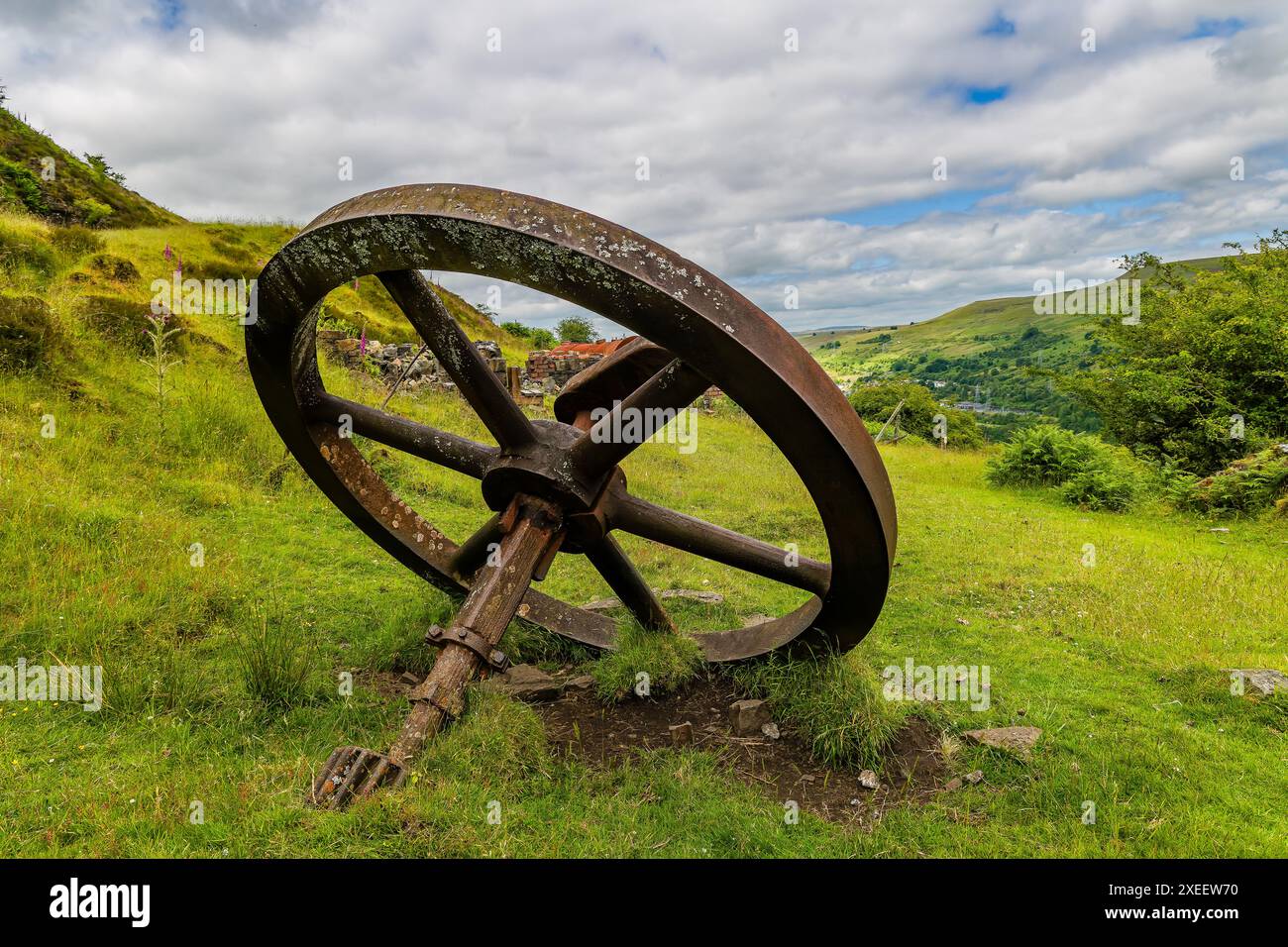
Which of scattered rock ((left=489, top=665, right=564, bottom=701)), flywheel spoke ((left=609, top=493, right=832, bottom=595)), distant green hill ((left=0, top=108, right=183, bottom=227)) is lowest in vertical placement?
scattered rock ((left=489, top=665, right=564, bottom=701))

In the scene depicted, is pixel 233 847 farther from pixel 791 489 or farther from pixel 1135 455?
pixel 1135 455

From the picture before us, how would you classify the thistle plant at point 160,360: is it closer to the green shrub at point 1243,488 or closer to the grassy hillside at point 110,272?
the grassy hillside at point 110,272

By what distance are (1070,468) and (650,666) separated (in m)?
10.4

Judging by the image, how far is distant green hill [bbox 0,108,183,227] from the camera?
20.3 meters

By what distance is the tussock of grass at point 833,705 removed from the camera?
12.2 ft

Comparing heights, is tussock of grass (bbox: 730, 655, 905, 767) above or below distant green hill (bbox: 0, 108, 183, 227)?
below

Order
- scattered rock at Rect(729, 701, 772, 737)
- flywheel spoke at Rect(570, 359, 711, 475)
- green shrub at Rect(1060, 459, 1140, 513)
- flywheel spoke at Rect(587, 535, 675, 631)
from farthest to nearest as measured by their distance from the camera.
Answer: green shrub at Rect(1060, 459, 1140, 513)
flywheel spoke at Rect(587, 535, 675, 631)
scattered rock at Rect(729, 701, 772, 737)
flywheel spoke at Rect(570, 359, 711, 475)

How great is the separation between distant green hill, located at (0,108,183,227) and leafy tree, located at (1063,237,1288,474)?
23398 millimetres

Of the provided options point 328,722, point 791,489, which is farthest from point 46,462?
point 791,489

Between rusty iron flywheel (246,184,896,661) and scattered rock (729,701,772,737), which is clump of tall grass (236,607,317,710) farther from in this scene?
scattered rock (729,701,772,737)

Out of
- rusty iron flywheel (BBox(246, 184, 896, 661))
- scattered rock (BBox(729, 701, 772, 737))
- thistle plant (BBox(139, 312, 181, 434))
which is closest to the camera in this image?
rusty iron flywheel (BBox(246, 184, 896, 661))

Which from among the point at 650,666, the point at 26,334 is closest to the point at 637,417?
the point at 650,666

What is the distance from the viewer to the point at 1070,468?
1223cm

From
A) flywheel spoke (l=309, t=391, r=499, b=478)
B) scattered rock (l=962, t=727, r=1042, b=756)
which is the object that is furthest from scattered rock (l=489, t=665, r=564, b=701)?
scattered rock (l=962, t=727, r=1042, b=756)
